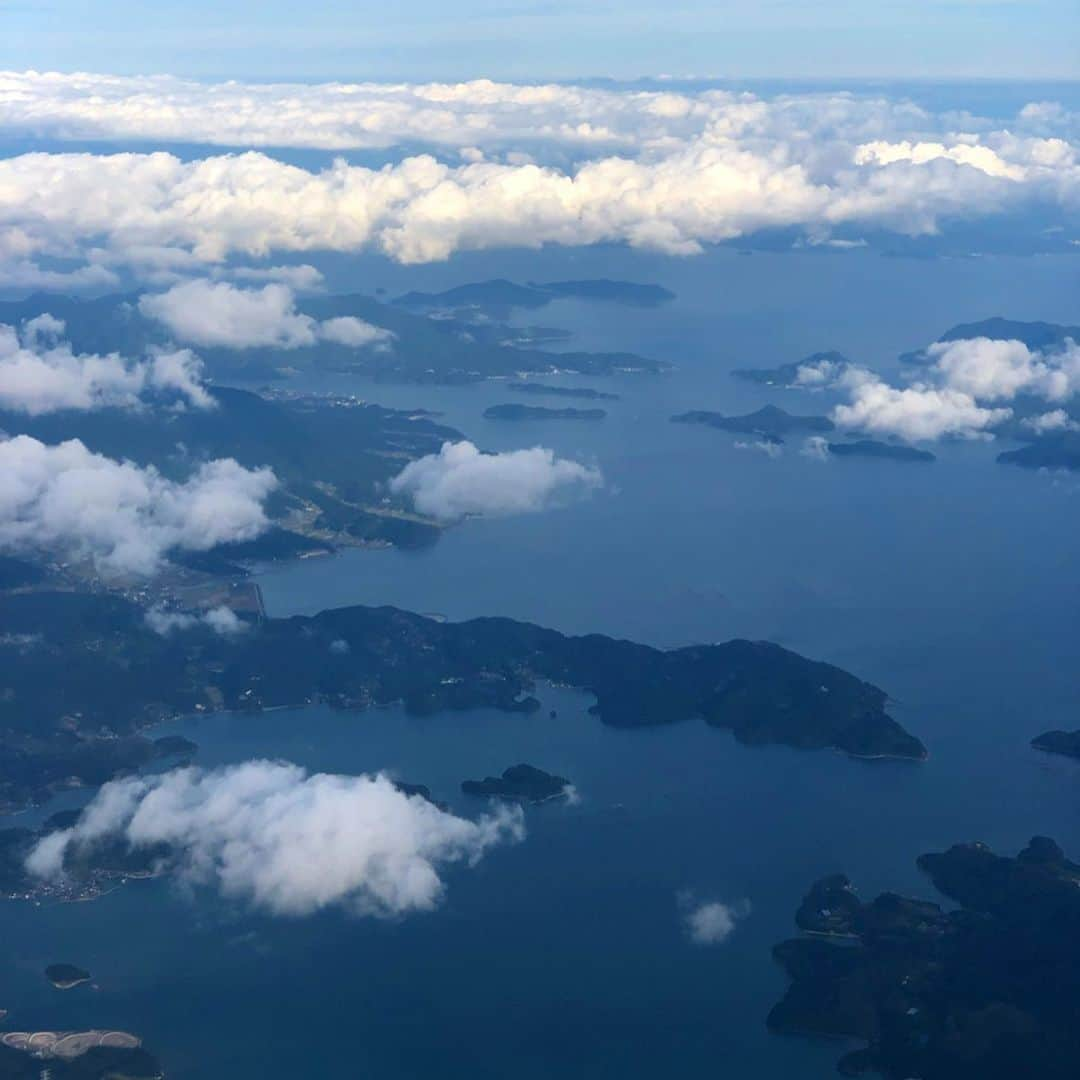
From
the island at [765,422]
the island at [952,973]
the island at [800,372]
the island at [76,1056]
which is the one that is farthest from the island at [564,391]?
the island at [76,1056]

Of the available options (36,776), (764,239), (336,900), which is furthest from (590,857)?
(764,239)

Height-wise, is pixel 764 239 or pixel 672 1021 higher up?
pixel 764 239

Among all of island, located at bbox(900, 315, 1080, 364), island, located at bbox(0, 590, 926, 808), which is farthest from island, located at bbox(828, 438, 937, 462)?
island, located at bbox(0, 590, 926, 808)

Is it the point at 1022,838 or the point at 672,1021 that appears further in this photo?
the point at 1022,838

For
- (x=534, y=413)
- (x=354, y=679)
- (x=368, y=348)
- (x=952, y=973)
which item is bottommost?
(x=952, y=973)

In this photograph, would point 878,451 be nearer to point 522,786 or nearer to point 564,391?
point 564,391

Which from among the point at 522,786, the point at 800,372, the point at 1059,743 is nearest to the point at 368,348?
the point at 800,372

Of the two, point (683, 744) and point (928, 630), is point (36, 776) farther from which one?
point (928, 630)
